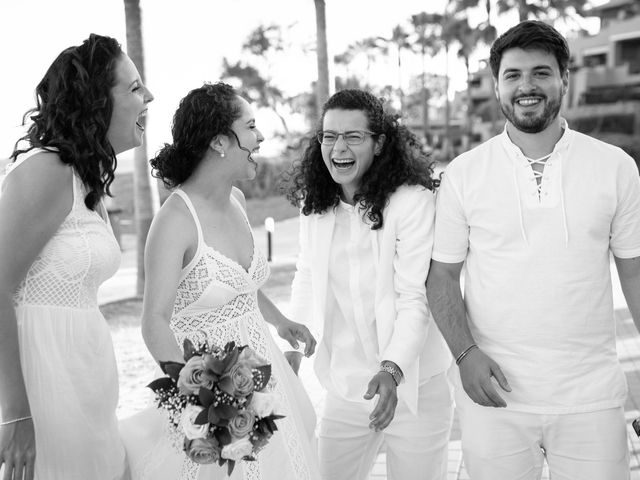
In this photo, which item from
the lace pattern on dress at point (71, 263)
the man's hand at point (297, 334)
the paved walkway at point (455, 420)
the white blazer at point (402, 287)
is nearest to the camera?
the lace pattern on dress at point (71, 263)

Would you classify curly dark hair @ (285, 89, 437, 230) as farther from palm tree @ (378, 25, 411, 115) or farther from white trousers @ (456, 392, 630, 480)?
palm tree @ (378, 25, 411, 115)

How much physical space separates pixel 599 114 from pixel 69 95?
44.7 m

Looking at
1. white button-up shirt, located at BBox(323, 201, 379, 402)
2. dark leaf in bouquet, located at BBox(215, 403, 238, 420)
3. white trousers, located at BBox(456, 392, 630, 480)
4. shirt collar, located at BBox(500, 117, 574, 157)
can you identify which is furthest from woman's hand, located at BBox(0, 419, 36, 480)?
shirt collar, located at BBox(500, 117, 574, 157)

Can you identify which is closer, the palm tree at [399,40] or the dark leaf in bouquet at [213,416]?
the dark leaf in bouquet at [213,416]

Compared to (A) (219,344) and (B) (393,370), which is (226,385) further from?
(B) (393,370)

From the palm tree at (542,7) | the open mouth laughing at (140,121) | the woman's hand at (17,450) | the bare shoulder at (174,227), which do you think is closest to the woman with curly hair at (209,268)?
the bare shoulder at (174,227)

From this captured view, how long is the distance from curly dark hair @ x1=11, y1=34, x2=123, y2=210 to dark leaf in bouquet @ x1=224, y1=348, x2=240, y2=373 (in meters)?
0.75

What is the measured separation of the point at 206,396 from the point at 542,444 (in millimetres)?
1562

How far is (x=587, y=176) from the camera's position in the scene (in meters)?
3.08

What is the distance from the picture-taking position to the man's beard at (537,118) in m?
3.12

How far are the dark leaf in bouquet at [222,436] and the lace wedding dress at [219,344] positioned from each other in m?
0.60

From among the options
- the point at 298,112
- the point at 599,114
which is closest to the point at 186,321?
the point at 599,114

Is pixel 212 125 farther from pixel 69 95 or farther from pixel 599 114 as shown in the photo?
pixel 599 114

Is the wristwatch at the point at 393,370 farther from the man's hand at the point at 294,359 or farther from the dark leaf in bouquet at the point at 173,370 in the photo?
the dark leaf in bouquet at the point at 173,370
